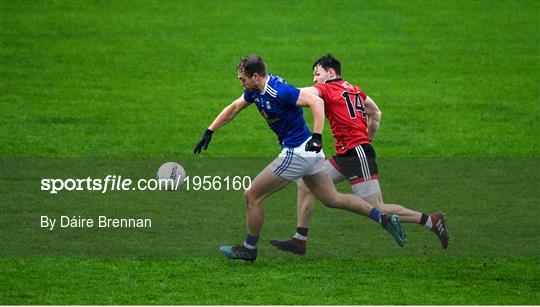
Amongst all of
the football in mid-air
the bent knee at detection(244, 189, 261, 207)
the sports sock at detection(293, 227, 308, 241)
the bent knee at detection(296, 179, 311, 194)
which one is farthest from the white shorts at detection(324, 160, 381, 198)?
the football in mid-air

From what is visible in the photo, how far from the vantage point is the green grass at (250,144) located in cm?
1312

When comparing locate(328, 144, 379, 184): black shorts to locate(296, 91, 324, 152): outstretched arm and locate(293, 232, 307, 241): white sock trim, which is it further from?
locate(296, 91, 324, 152): outstretched arm

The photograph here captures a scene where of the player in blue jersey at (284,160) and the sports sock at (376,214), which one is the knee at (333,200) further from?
the sports sock at (376,214)

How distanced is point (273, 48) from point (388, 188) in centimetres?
1025

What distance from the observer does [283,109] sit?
44.4ft

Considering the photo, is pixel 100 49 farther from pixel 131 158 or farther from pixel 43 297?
pixel 43 297

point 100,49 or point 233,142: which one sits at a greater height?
point 100,49

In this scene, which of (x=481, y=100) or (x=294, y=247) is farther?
(x=481, y=100)

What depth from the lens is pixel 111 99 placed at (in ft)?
82.3

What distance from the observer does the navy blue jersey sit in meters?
13.4

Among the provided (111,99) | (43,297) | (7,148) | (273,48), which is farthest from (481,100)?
(43,297)

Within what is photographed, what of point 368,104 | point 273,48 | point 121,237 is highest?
point 273,48

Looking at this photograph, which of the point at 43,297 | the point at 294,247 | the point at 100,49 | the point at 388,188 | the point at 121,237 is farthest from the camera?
the point at 100,49
